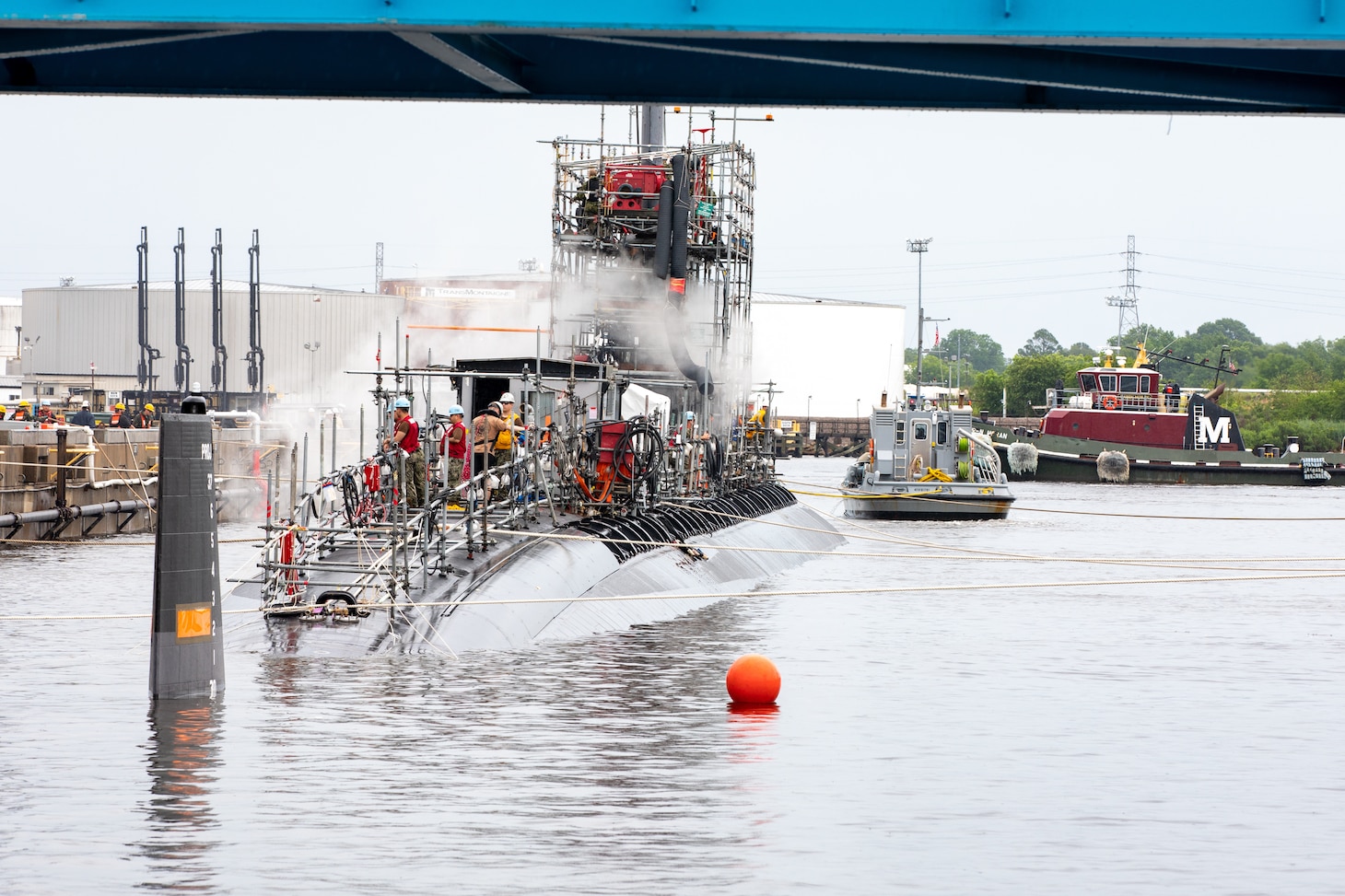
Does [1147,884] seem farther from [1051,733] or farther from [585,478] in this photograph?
[585,478]

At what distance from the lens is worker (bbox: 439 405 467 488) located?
24641mm

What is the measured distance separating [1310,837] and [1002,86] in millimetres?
6661

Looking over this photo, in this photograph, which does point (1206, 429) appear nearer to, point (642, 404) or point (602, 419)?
point (642, 404)

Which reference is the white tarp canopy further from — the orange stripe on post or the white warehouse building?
the white warehouse building

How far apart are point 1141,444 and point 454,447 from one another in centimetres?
7459

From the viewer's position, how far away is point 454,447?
2562 centimetres

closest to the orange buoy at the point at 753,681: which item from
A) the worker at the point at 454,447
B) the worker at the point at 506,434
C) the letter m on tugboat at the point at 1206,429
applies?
the worker at the point at 454,447

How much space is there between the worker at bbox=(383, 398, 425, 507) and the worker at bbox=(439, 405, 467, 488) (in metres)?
Result: 0.42

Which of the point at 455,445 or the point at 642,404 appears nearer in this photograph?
the point at 455,445

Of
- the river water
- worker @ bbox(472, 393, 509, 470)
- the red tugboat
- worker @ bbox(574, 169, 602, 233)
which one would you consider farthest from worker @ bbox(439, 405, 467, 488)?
the red tugboat

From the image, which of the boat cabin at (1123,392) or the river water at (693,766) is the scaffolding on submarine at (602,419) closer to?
the river water at (693,766)

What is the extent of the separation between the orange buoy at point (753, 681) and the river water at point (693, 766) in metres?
0.49

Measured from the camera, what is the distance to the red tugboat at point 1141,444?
90.1 meters

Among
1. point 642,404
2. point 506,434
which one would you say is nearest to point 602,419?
point 642,404
